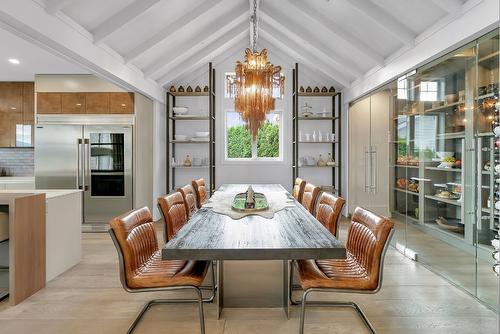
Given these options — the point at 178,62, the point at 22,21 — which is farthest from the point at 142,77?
the point at 22,21

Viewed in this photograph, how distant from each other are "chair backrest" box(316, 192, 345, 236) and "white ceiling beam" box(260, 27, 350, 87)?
3.57 m

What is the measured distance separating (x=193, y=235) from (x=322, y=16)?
3462 mm

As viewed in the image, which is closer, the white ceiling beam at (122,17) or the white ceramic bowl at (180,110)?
the white ceiling beam at (122,17)

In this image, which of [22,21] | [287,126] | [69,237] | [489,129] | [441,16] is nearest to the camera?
[22,21]

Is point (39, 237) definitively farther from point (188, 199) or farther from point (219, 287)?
point (219, 287)

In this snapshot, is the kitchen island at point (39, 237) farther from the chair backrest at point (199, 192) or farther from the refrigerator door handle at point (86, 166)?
the refrigerator door handle at point (86, 166)

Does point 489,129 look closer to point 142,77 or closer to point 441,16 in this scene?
point 441,16

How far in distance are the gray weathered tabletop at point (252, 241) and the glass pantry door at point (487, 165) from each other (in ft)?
5.28

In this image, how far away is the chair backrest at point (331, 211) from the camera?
2500 mm

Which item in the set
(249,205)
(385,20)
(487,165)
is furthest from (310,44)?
(249,205)

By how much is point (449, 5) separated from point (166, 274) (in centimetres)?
310

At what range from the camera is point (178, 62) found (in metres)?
5.42

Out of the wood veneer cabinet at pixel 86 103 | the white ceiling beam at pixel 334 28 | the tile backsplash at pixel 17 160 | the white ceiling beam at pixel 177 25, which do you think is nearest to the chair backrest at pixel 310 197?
the white ceiling beam at pixel 334 28

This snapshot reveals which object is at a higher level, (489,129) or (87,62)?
(87,62)
